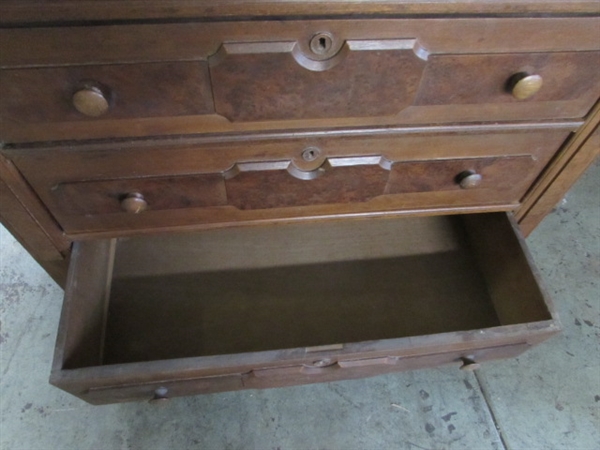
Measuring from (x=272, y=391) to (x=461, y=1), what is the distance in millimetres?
848

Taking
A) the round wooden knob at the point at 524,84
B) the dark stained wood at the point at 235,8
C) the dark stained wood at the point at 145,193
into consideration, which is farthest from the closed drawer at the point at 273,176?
the dark stained wood at the point at 235,8

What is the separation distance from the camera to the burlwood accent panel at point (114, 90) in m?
0.60

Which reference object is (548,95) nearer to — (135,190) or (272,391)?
(135,190)

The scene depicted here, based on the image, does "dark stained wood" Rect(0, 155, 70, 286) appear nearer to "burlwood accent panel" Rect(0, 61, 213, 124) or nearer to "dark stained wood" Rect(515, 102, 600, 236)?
"burlwood accent panel" Rect(0, 61, 213, 124)

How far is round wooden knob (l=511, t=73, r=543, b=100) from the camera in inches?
26.9

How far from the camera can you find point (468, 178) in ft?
2.83

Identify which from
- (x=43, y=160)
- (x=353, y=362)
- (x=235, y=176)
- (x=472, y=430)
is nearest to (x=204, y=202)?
(x=235, y=176)

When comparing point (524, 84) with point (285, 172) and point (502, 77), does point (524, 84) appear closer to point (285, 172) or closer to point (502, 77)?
point (502, 77)

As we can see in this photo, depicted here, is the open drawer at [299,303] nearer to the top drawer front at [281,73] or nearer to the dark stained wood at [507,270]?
the dark stained wood at [507,270]

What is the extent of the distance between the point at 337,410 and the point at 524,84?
744 millimetres

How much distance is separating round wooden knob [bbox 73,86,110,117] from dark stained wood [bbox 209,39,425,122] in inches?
5.8

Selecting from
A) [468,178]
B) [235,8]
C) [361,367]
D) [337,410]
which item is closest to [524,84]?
[468,178]

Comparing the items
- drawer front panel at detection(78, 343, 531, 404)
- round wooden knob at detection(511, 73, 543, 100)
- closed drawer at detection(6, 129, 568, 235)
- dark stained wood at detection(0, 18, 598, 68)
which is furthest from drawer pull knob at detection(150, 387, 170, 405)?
round wooden knob at detection(511, 73, 543, 100)

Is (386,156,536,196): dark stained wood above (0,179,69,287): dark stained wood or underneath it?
above
